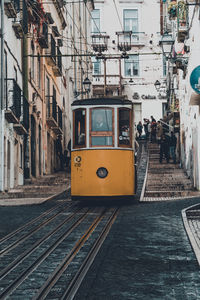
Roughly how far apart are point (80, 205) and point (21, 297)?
11.3m

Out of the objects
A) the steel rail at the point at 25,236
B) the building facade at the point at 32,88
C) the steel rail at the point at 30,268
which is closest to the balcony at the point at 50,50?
the building facade at the point at 32,88

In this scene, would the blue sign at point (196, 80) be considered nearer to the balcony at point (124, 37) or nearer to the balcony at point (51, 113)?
the balcony at point (51, 113)

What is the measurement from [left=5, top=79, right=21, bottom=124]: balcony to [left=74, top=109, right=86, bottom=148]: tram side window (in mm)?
4796

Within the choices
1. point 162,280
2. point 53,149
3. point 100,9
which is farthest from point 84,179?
point 100,9

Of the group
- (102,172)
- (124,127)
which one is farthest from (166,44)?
→ (102,172)

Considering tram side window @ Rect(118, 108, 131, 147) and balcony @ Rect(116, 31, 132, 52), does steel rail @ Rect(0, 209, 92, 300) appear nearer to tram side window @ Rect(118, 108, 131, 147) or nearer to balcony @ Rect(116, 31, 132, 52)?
tram side window @ Rect(118, 108, 131, 147)

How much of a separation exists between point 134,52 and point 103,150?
133 feet

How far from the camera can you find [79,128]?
715 inches

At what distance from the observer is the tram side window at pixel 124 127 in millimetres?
18016

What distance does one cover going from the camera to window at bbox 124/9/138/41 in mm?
58250

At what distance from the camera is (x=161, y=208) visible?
1636 centimetres

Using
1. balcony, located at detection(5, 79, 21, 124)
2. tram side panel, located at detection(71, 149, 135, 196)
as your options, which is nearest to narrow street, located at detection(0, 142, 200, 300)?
tram side panel, located at detection(71, 149, 135, 196)

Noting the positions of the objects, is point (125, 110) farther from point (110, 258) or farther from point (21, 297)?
point (21, 297)

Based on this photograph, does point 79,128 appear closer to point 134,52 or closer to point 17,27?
point 17,27
